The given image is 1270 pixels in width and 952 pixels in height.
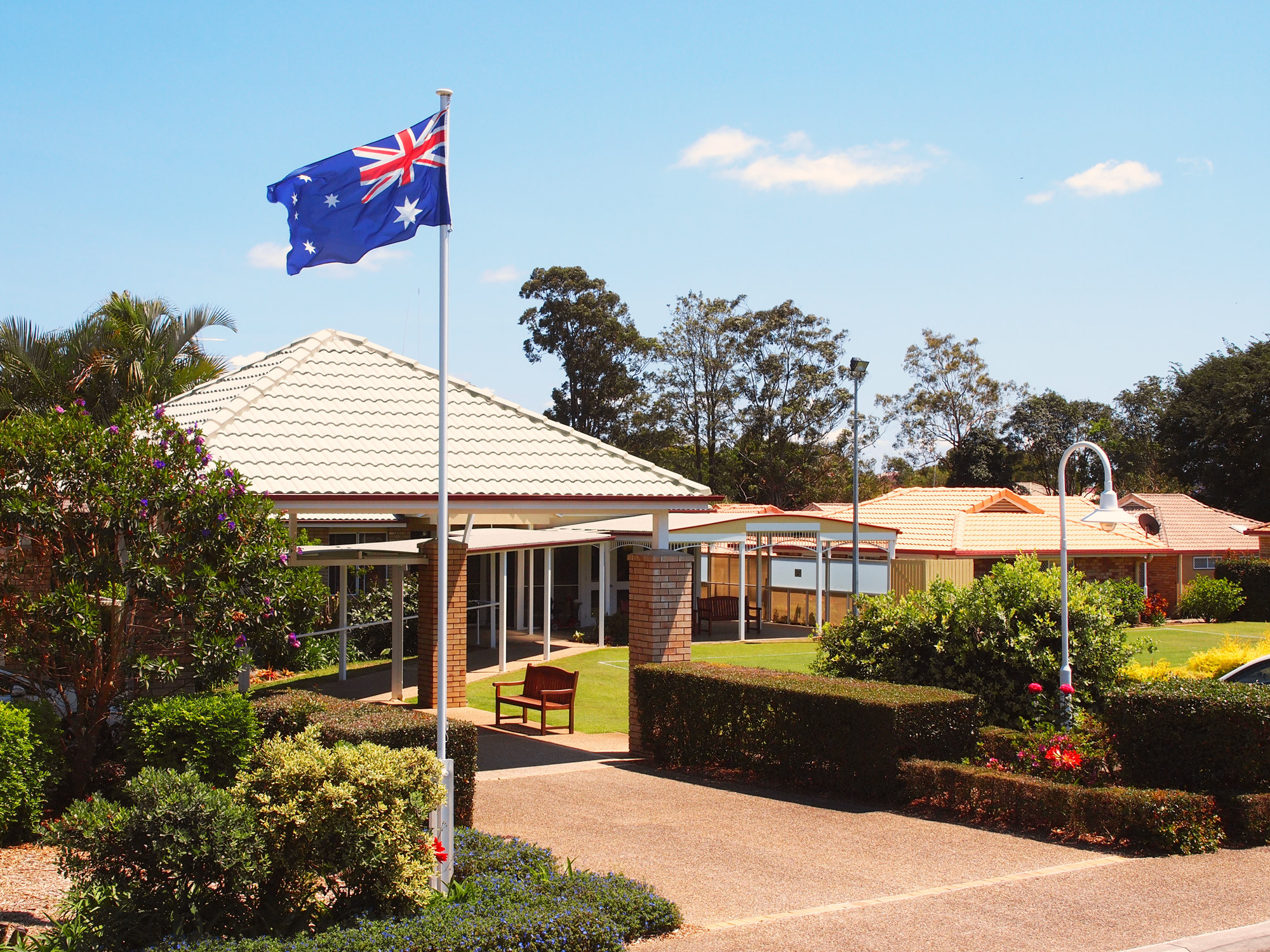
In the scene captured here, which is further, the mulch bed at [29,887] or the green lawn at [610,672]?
the green lawn at [610,672]

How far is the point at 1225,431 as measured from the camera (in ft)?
191

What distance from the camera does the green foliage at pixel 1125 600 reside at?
12703 millimetres

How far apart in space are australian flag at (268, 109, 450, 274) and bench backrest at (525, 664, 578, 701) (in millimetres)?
8416

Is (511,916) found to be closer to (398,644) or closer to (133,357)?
(398,644)

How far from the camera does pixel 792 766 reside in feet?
36.7

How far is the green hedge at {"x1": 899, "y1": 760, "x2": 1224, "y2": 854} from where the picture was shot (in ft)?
27.6

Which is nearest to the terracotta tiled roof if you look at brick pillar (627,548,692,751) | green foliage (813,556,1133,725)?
green foliage (813,556,1133,725)

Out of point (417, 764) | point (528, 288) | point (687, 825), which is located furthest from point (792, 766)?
point (528, 288)

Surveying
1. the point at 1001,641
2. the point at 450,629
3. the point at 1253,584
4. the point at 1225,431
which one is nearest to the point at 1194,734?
the point at 1001,641

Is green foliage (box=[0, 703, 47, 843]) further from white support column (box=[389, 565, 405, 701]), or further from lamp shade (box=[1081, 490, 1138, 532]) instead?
lamp shade (box=[1081, 490, 1138, 532])

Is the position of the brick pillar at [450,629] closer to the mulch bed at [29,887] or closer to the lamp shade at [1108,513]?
the mulch bed at [29,887]

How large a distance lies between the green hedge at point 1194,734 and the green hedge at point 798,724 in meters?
1.53

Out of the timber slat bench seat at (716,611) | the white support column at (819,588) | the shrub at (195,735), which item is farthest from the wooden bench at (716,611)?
the shrub at (195,735)

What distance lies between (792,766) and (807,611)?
2174 centimetres
